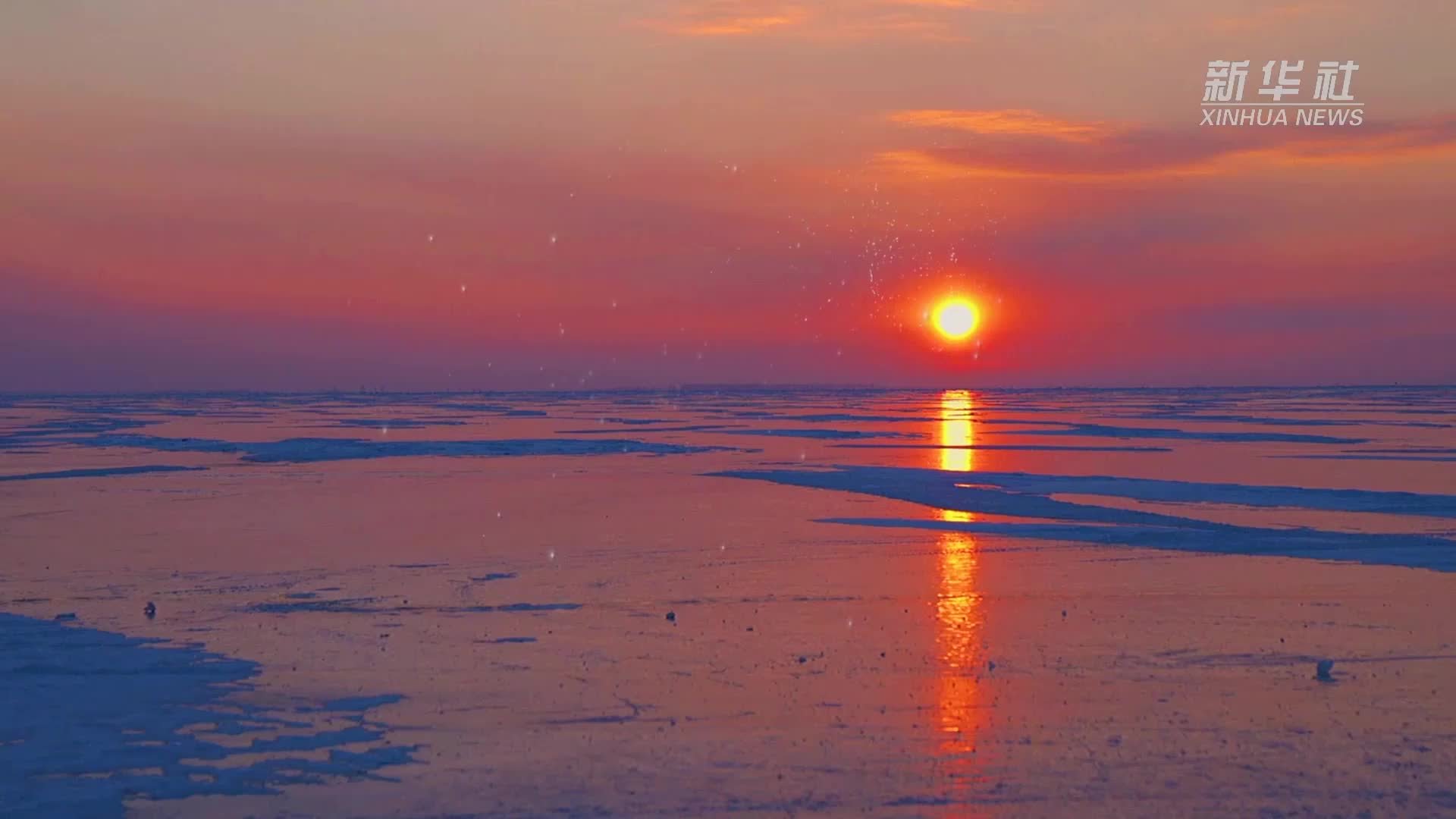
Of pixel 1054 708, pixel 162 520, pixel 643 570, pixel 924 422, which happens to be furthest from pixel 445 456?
pixel 924 422

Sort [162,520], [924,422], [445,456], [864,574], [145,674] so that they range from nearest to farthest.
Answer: [145,674]
[864,574]
[162,520]
[445,456]
[924,422]

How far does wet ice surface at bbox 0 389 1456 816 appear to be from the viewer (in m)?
8.30

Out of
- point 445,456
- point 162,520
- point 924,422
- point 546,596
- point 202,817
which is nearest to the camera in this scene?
point 202,817

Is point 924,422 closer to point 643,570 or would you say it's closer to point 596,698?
point 643,570

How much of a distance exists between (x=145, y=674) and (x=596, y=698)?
158 inches

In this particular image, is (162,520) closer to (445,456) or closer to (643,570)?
(643,570)

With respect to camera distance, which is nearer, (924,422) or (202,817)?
(202,817)

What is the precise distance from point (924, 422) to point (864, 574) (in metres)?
60.4

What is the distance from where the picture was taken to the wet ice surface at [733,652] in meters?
8.30

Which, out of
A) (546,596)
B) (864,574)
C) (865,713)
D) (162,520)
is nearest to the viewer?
(865,713)

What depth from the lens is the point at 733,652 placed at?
11844mm

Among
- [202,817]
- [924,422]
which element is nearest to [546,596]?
[202,817]

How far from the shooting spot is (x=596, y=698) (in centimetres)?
1027

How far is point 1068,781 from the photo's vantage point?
8.23 meters
